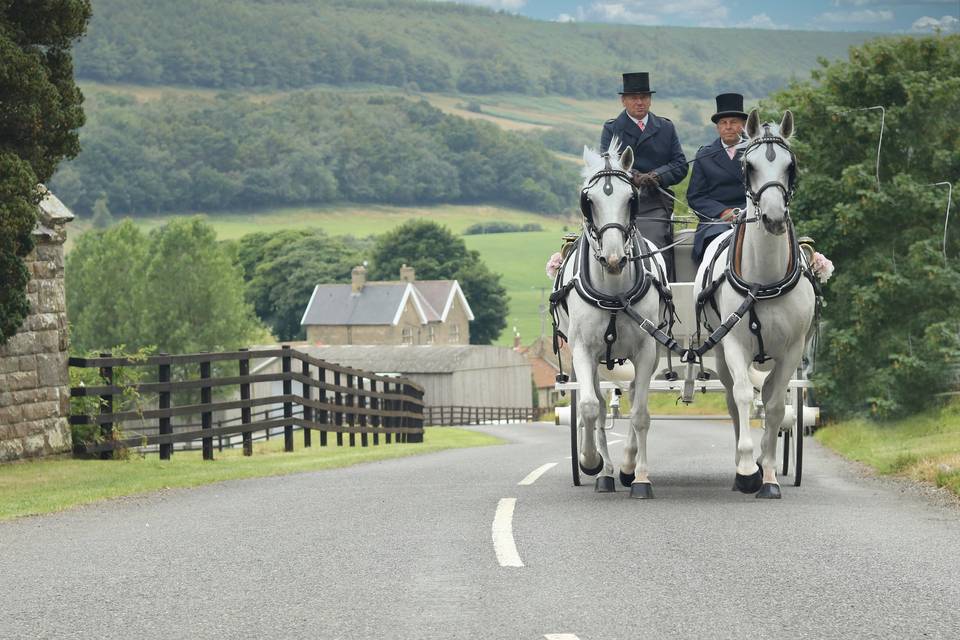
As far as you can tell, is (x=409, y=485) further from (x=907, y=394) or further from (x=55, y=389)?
(x=907, y=394)

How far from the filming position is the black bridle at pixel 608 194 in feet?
34.6

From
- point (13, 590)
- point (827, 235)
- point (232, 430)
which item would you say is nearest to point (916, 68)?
point (827, 235)

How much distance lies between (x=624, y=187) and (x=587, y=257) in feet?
2.32

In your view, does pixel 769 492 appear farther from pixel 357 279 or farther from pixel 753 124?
pixel 357 279

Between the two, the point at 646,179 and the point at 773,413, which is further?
the point at 646,179

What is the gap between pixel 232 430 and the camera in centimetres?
1903

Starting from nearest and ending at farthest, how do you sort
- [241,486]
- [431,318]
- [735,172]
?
[735,172] < [241,486] < [431,318]

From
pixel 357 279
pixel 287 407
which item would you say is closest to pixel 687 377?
pixel 287 407

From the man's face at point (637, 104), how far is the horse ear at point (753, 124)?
190 centimetres

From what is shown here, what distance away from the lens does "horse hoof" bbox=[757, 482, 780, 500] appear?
1107 cm

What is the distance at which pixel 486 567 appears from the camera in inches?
297

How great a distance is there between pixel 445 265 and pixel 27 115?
107 meters

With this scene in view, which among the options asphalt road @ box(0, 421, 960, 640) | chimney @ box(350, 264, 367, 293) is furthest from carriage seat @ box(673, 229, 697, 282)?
chimney @ box(350, 264, 367, 293)

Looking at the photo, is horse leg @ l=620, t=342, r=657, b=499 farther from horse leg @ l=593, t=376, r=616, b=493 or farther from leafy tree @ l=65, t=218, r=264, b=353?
leafy tree @ l=65, t=218, r=264, b=353
